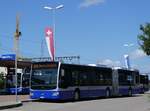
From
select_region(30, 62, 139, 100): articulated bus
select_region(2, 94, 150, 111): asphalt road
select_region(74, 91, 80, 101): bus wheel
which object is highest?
select_region(30, 62, 139, 100): articulated bus

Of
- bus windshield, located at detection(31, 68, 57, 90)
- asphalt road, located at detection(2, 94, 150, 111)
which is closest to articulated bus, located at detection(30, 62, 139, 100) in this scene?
bus windshield, located at detection(31, 68, 57, 90)

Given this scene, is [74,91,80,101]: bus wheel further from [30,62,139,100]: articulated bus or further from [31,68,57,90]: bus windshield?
[31,68,57,90]: bus windshield

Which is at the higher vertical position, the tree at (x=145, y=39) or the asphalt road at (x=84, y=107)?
the tree at (x=145, y=39)

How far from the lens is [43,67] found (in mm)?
32750

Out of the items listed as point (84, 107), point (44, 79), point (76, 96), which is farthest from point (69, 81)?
point (84, 107)

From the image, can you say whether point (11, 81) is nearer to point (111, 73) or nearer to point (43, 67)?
point (111, 73)

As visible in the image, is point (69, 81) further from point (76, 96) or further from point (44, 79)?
point (44, 79)

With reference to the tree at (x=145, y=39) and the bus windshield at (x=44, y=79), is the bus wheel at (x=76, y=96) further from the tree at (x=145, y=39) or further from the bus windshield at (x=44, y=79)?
the tree at (x=145, y=39)

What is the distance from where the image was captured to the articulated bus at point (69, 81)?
3206 cm

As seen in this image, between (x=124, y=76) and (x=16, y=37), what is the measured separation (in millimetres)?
18078

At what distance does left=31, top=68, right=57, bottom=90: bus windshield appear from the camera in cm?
3206

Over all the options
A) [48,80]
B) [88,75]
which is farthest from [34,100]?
[88,75]

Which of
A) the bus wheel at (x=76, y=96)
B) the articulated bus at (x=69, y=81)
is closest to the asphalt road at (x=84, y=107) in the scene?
the articulated bus at (x=69, y=81)

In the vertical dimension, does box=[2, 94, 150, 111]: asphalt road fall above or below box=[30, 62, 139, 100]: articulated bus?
below
